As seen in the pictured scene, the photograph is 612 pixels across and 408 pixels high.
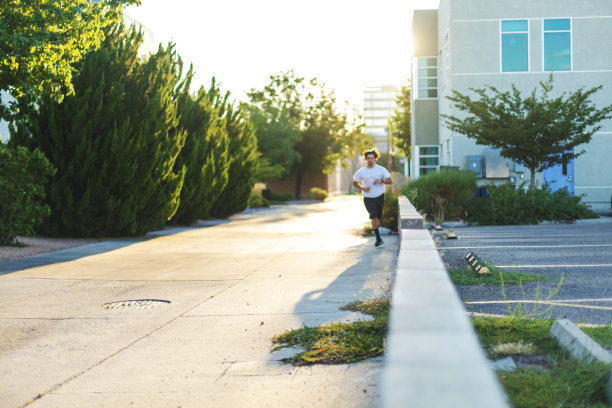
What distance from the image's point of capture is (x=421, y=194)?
702 inches

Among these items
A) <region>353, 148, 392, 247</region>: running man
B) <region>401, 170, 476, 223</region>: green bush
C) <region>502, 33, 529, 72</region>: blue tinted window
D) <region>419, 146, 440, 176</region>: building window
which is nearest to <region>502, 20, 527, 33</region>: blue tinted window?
<region>502, 33, 529, 72</region>: blue tinted window

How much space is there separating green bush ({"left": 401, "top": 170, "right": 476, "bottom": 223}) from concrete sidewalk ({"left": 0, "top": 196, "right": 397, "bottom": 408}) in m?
5.77

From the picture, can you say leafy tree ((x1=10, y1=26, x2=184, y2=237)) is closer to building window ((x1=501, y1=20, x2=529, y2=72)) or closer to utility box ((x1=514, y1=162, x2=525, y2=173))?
utility box ((x1=514, y1=162, x2=525, y2=173))

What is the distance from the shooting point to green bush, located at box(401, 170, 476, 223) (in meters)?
18.1

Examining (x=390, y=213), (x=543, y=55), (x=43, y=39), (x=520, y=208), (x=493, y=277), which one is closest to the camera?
(x=493, y=277)

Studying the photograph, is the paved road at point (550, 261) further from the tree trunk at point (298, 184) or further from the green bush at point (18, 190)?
the tree trunk at point (298, 184)

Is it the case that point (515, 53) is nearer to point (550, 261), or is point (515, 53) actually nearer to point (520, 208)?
point (520, 208)

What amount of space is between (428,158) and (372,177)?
19.8 meters

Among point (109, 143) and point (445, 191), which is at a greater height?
point (109, 143)

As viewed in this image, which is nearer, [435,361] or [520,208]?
[435,361]

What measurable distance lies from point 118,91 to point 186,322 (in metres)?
10.3

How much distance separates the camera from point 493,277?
312 inches

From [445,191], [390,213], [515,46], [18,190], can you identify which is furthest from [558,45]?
[18,190]

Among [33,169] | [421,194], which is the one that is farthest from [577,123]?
[33,169]
